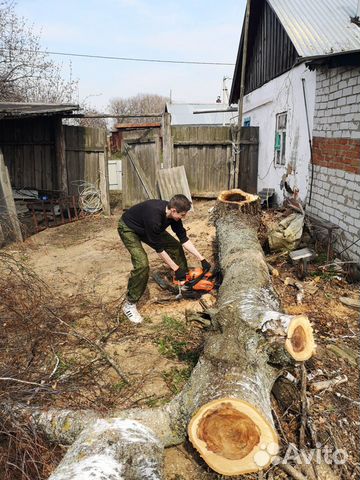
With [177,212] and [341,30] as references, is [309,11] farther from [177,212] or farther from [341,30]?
[177,212]

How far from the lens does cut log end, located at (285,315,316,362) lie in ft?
8.91

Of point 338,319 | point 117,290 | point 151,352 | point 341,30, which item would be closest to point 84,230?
point 117,290

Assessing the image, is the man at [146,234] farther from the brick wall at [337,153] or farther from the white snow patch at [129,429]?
the brick wall at [337,153]

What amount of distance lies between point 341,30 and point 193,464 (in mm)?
8596

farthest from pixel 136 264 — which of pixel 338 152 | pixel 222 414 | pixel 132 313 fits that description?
pixel 338 152

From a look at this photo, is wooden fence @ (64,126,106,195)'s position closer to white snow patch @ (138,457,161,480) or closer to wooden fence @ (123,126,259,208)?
wooden fence @ (123,126,259,208)

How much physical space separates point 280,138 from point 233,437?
8.44 m

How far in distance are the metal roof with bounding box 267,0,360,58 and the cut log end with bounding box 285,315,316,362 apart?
6.22m

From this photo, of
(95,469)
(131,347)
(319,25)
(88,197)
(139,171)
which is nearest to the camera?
(95,469)

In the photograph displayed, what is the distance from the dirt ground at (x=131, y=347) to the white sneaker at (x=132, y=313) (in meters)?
0.08

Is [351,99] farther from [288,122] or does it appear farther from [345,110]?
[288,122]

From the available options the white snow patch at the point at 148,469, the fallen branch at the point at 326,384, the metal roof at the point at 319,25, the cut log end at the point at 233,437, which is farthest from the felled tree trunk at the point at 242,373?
the metal roof at the point at 319,25

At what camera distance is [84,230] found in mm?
9438

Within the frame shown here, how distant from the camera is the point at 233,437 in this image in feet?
7.44
